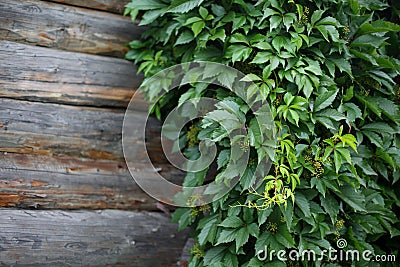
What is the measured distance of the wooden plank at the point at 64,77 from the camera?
2.01m

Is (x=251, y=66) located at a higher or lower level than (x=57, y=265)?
higher

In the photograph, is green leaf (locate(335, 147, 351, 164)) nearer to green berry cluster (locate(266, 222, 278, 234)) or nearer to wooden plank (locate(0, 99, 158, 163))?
green berry cluster (locate(266, 222, 278, 234))

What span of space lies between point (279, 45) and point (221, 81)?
26cm

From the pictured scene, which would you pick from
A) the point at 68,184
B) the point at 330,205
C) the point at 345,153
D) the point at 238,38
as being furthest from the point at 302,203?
the point at 68,184

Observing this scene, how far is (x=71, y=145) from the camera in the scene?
6.95 feet

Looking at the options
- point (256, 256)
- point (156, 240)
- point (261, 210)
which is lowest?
point (156, 240)

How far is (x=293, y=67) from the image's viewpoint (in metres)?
1.77

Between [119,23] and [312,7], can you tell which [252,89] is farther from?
[119,23]

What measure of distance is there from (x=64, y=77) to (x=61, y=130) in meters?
0.24

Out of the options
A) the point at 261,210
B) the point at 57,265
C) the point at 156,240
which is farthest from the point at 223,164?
the point at 57,265

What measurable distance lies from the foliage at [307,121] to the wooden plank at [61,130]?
0.43 meters

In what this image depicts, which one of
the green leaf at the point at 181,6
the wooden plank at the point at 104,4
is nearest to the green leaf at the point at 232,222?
the green leaf at the point at 181,6

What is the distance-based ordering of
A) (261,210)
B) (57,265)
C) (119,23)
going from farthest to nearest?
1. (119,23)
2. (57,265)
3. (261,210)

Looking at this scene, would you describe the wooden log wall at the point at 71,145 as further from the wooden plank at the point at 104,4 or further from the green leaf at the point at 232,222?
the green leaf at the point at 232,222
